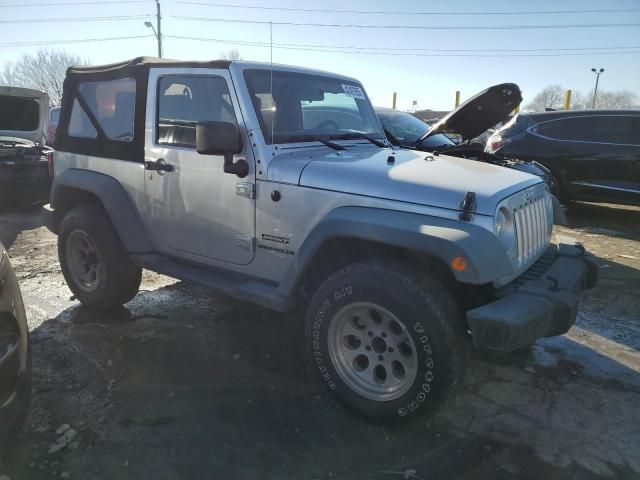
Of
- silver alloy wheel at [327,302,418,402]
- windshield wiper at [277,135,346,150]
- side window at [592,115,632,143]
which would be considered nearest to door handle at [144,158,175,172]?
windshield wiper at [277,135,346,150]

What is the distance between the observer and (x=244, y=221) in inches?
126

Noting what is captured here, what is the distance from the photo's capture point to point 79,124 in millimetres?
4305

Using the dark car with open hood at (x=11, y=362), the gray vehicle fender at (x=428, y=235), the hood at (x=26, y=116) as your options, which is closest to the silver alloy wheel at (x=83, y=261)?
the dark car with open hood at (x=11, y=362)

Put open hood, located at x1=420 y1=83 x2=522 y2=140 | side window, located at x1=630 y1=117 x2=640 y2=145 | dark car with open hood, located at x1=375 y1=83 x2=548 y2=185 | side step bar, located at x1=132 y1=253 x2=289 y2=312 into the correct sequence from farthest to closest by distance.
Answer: side window, located at x1=630 y1=117 x2=640 y2=145 < open hood, located at x1=420 y1=83 x2=522 y2=140 < dark car with open hood, located at x1=375 y1=83 x2=548 y2=185 < side step bar, located at x1=132 y1=253 x2=289 y2=312

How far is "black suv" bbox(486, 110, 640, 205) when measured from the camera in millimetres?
7375

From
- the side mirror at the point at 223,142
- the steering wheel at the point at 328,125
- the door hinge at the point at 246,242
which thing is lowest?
the door hinge at the point at 246,242

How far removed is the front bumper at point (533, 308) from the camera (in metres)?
2.29

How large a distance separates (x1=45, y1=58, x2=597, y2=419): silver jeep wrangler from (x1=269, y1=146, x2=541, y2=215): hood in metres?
0.01

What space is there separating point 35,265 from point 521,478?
5271 mm

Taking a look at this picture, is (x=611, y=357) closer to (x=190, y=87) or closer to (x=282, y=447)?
(x=282, y=447)

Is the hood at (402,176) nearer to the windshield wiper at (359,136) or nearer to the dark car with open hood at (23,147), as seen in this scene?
the windshield wiper at (359,136)

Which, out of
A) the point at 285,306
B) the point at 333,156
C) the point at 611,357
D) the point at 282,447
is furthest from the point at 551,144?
the point at 282,447

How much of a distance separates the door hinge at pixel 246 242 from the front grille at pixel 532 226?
1597 millimetres

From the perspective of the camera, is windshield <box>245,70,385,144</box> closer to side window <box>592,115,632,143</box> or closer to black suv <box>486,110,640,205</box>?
black suv <box>486,110,640,205</box>
